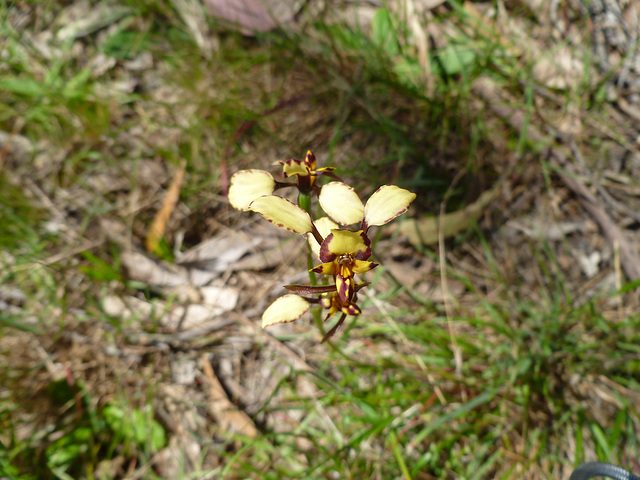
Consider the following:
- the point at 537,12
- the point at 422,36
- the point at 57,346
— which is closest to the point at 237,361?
the point at 57,346

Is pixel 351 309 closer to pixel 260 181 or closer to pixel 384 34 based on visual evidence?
pixel 260 181

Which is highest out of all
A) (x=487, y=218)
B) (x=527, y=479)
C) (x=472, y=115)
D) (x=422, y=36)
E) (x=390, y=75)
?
(x=422, y=36)

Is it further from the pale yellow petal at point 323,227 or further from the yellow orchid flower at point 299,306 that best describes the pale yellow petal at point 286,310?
the pale yellow petal at point 323,227

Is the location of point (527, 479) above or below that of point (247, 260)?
below

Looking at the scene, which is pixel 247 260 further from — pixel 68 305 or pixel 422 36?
pixel 422 36

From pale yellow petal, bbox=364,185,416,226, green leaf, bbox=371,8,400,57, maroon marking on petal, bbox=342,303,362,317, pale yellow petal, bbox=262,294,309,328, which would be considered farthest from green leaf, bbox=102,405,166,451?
green leaf, bbox=371,8,400,57

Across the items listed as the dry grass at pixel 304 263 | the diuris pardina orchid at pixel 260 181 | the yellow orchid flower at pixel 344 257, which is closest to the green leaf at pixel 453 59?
the dry grass at pixel 304 263
